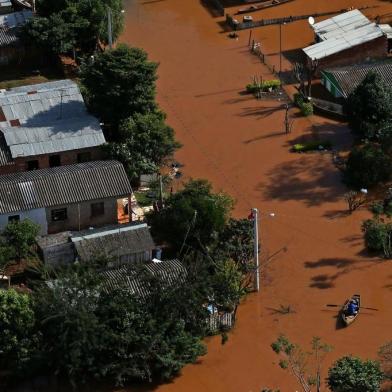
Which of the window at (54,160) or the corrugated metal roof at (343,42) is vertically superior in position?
the corrugated metal roof at (343,42)

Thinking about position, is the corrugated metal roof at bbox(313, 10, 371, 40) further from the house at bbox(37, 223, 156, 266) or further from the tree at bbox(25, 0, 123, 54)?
the house at bbox(37, 223, 156, 266)

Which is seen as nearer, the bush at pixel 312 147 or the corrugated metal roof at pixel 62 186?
the corrugated metal roof at pixel 62 186

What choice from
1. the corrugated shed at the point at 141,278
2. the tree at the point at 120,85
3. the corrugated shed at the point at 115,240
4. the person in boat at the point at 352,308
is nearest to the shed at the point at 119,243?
the corrugated shed at the point at 115,240

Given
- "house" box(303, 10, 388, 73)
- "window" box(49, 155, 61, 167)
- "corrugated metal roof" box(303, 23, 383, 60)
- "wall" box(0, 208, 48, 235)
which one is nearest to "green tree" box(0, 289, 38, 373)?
"wall" box(0, 208, 48, 235)

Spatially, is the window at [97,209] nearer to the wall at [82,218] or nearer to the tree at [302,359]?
the wall at [82,218]

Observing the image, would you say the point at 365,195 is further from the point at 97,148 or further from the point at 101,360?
the point at 101,360

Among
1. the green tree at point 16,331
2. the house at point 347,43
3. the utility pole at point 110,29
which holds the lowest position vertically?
the green tree at point 16,331

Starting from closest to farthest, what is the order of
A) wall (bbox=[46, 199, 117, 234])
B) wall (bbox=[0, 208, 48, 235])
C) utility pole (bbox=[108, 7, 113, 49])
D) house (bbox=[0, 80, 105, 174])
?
wall (bbox=[0, 208, 48, 235]) → wall (bbox=[46, 199, 117, 234]) → house (bbox=[0, 80, 105, 174]) → utility pole (bbox=[108, 7, 113, 49])
